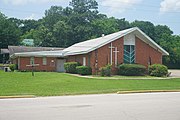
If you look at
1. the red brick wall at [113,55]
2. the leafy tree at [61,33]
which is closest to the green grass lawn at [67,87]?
the red brick wall at [113,55]

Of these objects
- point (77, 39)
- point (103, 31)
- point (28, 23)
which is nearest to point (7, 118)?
point (77, 39)

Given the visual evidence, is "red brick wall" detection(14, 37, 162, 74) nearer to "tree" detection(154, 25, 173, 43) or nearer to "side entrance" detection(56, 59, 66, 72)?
"side entrance" detection(56, 59, 66, 72)

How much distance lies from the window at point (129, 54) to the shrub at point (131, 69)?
1.84 m

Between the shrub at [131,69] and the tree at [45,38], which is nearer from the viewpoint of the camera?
the shrub at [131,69]

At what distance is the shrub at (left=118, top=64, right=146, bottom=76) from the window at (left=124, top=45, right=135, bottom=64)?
6.03 ft

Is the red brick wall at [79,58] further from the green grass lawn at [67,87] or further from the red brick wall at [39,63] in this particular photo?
the green grass lawn at [67,87]

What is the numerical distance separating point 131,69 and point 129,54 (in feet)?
10.2

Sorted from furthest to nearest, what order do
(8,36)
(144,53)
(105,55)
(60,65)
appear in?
(8,36) → (60,65) → (144,53) → (105,55)

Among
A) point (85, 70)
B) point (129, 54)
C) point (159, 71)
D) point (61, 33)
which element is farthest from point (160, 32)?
point (85, 70)

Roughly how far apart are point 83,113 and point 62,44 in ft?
210

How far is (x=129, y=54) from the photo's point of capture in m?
36.3

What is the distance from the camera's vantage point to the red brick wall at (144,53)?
36719 millimetres

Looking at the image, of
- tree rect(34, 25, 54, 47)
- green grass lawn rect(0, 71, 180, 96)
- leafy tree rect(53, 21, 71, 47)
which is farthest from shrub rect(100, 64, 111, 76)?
tree rect(34, 25, 54, 47)

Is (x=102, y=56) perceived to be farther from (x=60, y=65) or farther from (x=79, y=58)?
(x=60, y=65)
